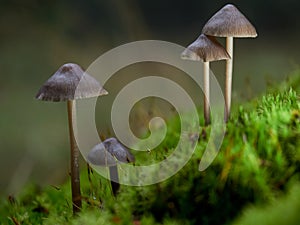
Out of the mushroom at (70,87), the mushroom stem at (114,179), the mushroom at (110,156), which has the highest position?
the mushroom at (70,87)

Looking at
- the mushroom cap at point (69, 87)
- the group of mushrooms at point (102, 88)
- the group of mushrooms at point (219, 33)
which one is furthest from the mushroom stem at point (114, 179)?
the group of mushrooms at point (219, 33)

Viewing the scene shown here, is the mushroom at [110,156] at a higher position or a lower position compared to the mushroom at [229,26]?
lower

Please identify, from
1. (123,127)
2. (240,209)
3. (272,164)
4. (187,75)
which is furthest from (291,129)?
(187,75)

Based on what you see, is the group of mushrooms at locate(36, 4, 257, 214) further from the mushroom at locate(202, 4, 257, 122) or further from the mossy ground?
the mossy ground

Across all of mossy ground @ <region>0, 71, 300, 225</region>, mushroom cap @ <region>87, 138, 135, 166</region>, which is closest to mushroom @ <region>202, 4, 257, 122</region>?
mossy ground @ <region>0, 71, 300, 225</region>

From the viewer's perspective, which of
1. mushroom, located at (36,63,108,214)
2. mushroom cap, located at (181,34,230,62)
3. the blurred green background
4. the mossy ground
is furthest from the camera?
the blurred green background

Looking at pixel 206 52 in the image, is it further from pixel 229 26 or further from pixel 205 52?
pixel 229 26

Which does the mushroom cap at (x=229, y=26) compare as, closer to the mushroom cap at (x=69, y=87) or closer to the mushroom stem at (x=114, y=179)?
the mushroom cap at (x=69, y=87)

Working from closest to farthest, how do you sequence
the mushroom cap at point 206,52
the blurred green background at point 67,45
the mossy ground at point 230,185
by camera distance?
the mossy ground at point 230,185 < the mushroom cap at point 206,52 < the blurred green background at point 67,45
